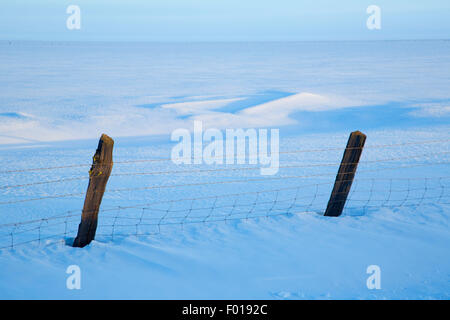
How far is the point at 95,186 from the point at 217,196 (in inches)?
144

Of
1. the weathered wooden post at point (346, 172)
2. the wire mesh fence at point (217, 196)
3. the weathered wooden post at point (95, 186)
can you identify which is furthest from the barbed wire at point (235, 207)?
the weathered wooden post at point (95, 186)

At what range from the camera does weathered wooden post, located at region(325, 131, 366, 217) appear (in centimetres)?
614

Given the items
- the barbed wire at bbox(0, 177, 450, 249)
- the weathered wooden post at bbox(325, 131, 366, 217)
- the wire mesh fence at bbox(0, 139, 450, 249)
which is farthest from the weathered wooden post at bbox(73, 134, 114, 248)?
the weathered wooden post at bbox(325, 131, 366, 217)

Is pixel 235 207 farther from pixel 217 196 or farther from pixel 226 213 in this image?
pixel 217 196

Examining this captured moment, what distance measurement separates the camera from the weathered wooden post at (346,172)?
6.14 metres

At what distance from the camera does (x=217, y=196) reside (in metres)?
8.49

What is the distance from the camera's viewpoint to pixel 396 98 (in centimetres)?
2408

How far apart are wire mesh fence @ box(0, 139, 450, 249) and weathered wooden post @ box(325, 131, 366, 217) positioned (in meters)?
0.35

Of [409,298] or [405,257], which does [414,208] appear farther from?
[409,298]

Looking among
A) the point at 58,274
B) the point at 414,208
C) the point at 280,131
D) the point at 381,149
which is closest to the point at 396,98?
the point at 280,131

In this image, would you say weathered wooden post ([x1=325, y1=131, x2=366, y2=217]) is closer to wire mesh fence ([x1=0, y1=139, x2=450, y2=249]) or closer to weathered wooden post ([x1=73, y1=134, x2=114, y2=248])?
wire mesh fence ([x1=0, y1=139, x2=450, y2=249])

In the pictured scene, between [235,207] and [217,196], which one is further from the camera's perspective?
[217,196]

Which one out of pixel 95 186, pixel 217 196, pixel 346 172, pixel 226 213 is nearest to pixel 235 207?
pixel 226 213
